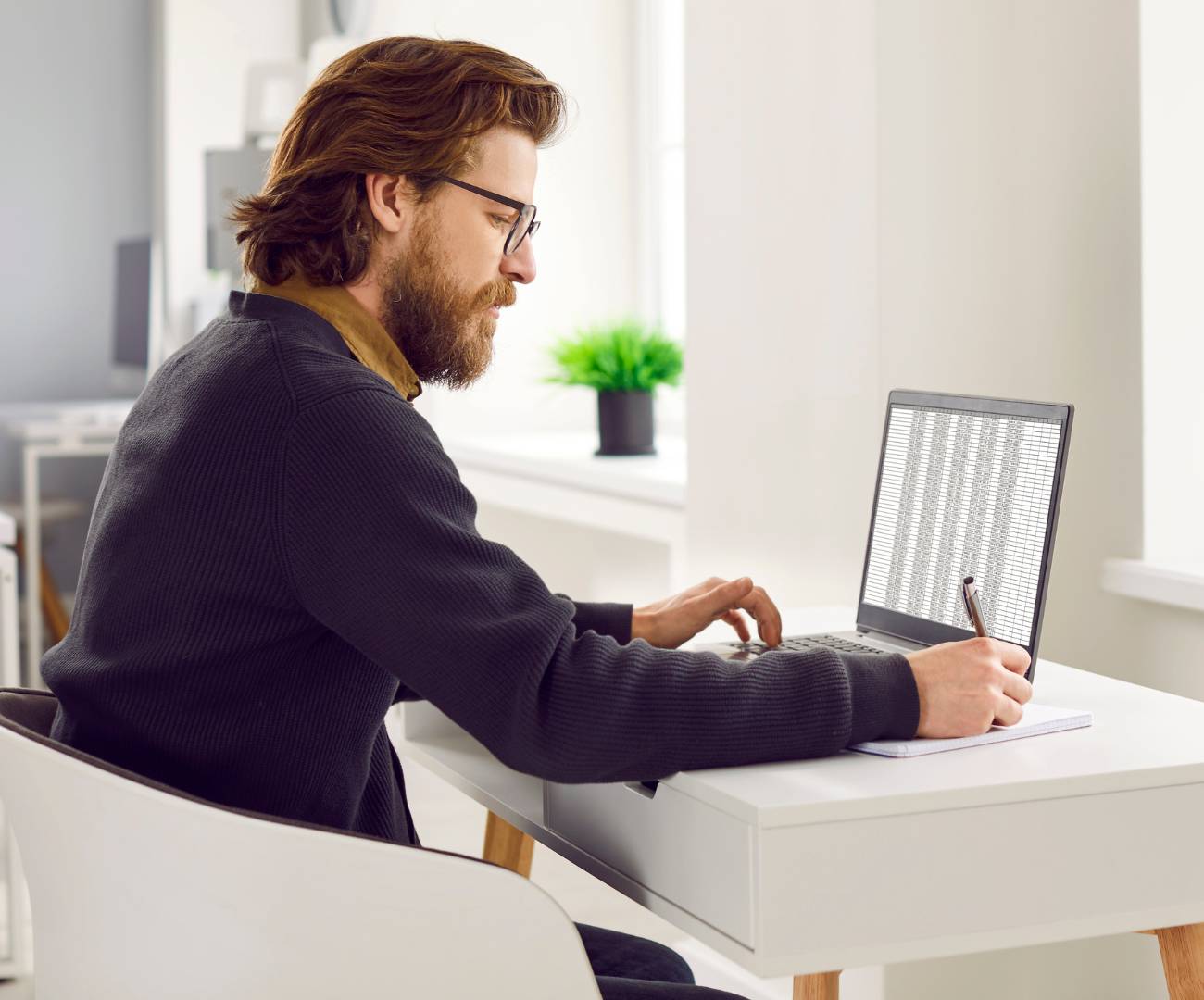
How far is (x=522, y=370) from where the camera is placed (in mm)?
4402

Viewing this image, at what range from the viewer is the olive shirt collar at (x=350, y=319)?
136cm

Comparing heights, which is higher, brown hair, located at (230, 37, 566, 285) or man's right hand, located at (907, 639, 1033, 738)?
brown hair, located at (230, 37, 566, 285)

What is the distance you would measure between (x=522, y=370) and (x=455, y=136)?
120 inches

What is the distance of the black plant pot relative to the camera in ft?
11.8

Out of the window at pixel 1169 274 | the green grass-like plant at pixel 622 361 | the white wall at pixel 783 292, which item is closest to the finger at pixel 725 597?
the white wall at pixel 783 292

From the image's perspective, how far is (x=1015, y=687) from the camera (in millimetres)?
1310

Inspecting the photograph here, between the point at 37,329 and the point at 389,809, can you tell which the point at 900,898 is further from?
the point at 37,329

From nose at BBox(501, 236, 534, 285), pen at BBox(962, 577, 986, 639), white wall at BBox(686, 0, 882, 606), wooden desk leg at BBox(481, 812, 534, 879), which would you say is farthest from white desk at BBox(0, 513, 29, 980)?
pen at BBox(962, 577, 986, 639)

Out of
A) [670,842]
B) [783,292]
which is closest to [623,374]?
[783,292]

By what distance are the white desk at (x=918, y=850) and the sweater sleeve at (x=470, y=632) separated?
2.1 inches

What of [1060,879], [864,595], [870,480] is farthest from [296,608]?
[870,480]

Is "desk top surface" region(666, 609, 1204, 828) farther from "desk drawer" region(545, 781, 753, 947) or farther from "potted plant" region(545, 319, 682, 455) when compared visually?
"potted plant" region(545, 319, 682, 455)

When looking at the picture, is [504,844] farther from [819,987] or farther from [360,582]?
[360,582]

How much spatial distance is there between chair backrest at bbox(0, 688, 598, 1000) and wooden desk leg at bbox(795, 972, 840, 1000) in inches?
23.5
